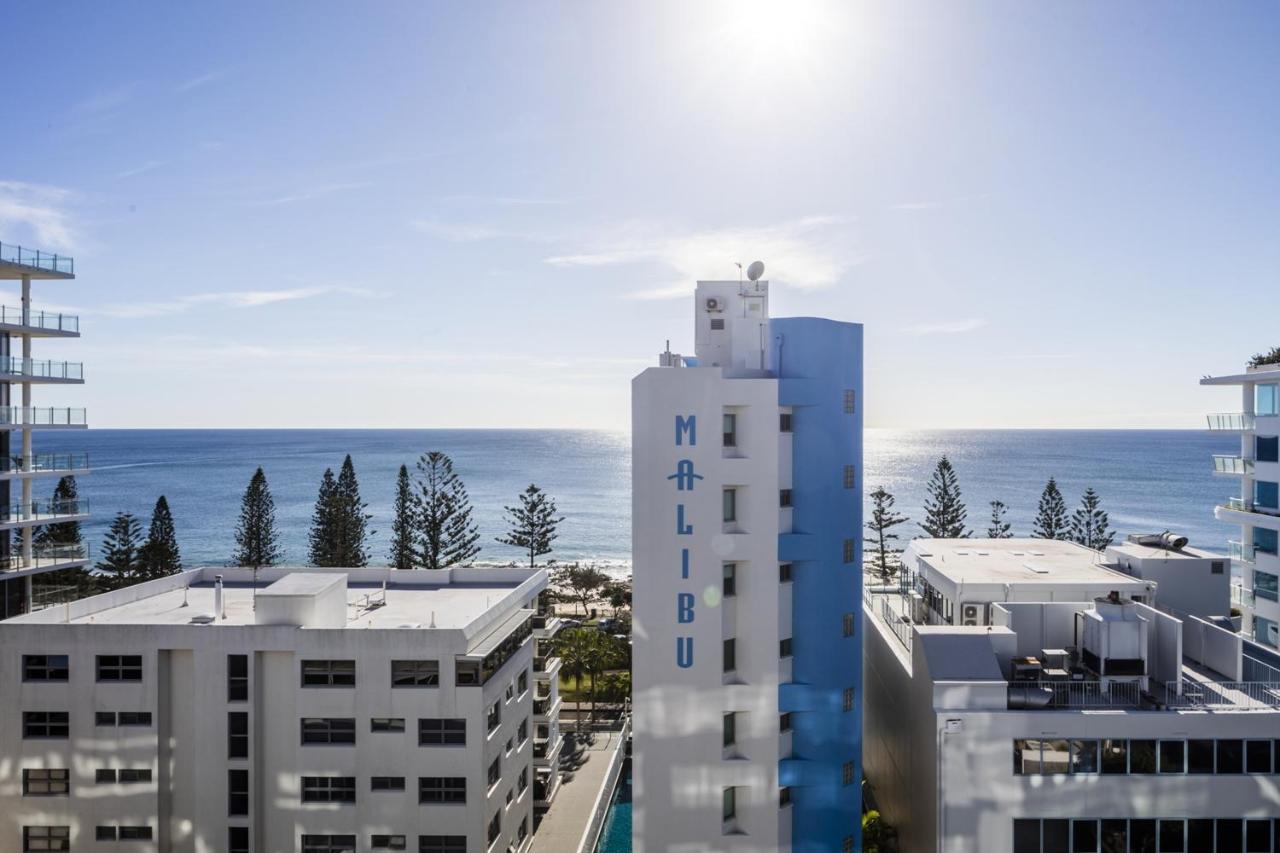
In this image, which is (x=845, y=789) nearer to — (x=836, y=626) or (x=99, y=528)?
(x=836, y=626)

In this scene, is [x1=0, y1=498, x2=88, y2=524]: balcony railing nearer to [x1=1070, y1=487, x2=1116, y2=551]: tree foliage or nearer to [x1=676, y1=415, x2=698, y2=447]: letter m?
[x1=676, y1=415, x2=698, y2=447]: letter m

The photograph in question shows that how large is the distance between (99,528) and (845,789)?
91.3 m

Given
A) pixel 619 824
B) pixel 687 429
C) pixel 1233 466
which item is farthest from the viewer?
pixel 1233 466

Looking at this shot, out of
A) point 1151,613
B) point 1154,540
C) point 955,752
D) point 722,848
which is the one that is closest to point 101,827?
point 722,848

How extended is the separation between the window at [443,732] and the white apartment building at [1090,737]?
8055mm

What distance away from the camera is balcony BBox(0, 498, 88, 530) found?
19.9 metres

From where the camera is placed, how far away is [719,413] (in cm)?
1403

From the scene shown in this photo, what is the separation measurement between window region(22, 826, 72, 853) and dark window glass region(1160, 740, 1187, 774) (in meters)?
18.6

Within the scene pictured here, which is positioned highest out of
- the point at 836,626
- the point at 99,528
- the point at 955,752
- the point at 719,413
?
the point at 719,413

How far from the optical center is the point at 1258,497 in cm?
2359

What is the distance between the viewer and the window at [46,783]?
15.1 m

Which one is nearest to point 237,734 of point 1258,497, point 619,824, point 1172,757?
point 619,824

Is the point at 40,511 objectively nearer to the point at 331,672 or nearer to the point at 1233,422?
the point at 331,672

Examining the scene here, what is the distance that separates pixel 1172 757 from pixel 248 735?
15094 millimetres
